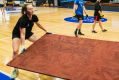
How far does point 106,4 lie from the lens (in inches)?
659

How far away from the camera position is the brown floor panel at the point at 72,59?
10.2 ft

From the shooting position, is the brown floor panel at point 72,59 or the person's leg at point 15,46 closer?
the brown floor panel at point 72,59

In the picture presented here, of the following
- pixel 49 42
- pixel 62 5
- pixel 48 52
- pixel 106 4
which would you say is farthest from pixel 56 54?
pixel 62 5

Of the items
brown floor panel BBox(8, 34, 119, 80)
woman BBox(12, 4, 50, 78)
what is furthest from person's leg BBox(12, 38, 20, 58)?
brown floor panel BBox(8, 34, 119, 80)

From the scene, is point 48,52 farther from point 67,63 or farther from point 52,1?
point 52,1

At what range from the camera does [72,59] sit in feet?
11.5

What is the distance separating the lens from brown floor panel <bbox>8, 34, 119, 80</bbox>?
312 cm

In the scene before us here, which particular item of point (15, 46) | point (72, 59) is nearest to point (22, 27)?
point (15, 46)

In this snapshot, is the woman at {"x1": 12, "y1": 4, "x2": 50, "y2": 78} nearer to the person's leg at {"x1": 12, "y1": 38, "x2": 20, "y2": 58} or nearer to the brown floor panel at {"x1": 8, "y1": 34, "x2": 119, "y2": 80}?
the person's leg at {"x1": 12, "y1": 38, "x2": 20, "y2": 58}

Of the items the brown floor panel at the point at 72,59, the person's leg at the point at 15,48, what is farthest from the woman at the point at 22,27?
the brown floor panel at the point at 72,59

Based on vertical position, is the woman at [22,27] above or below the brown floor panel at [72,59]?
above

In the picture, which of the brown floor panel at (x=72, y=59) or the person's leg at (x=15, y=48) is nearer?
the brown floor panel at (x=72, y=59)

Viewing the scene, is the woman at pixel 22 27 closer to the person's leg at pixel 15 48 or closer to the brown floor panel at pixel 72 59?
the person's leg at pixel 15 48

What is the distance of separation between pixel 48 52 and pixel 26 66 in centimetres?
47
